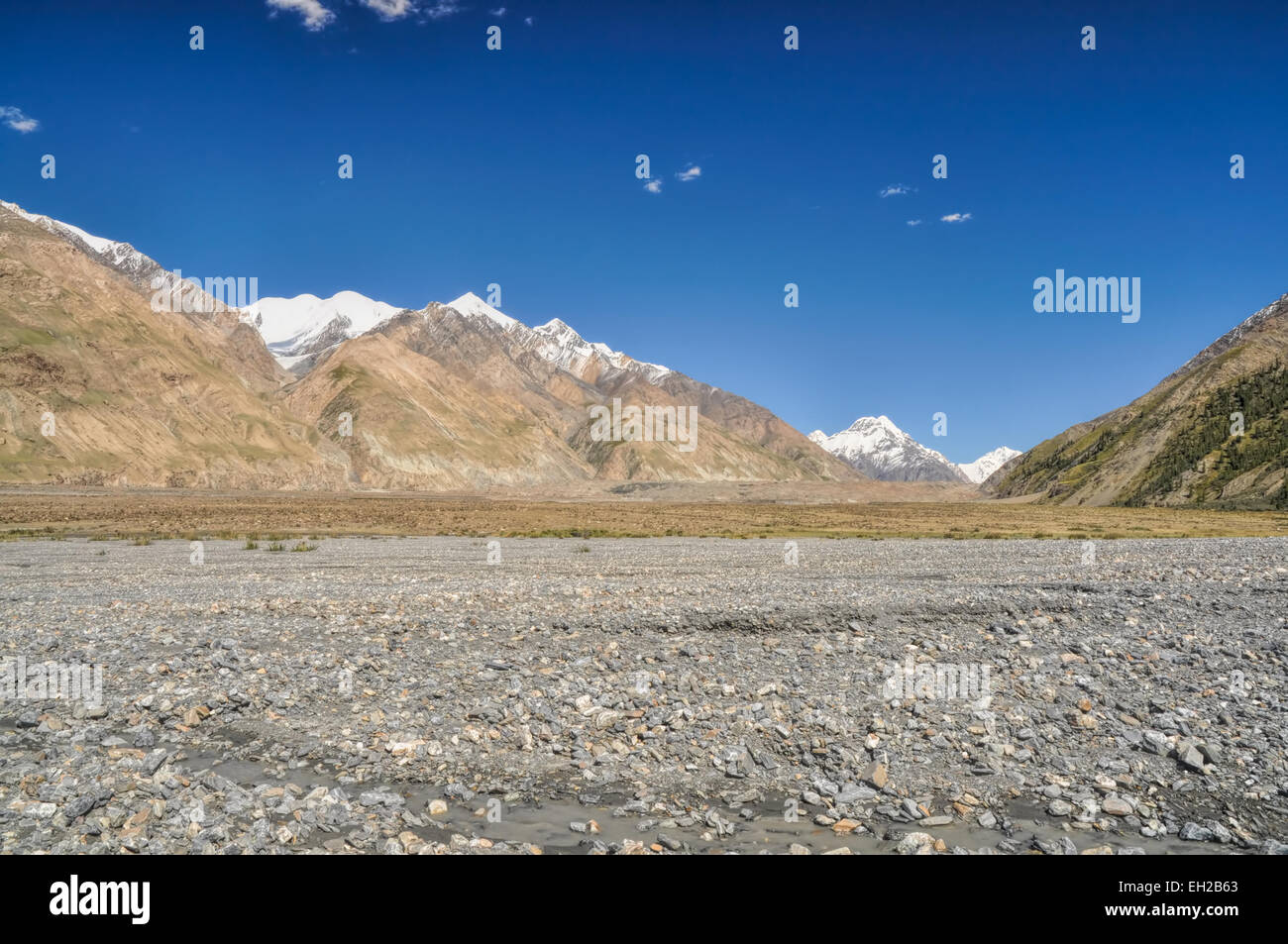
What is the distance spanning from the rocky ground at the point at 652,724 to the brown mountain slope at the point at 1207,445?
344 ft

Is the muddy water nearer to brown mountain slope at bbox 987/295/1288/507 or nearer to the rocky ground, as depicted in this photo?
the rocky ground

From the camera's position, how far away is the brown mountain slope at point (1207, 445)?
347 ft

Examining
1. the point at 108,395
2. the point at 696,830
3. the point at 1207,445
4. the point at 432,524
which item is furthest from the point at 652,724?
the point at 108,395

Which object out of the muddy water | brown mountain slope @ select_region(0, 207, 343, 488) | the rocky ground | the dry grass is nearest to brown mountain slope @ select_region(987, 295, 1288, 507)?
the dry grass

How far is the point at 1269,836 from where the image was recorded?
930 centimetres

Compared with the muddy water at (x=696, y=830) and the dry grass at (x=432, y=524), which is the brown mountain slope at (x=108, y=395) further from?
the muddy water at (x=696, y=830)

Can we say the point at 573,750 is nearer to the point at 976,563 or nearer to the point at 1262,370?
the point at 976,563

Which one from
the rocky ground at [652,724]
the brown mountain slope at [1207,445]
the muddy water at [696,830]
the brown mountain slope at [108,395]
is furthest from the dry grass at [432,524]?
the muddy water at [696,830]

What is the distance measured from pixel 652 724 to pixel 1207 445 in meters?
140

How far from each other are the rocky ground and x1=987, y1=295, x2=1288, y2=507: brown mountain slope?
105m

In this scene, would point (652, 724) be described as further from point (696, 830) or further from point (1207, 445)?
point (1207, 445)

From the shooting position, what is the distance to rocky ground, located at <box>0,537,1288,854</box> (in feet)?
30.3

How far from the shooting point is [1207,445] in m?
119

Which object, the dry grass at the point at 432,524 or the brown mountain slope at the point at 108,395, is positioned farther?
the brown mountain slope at the point at 108,395
